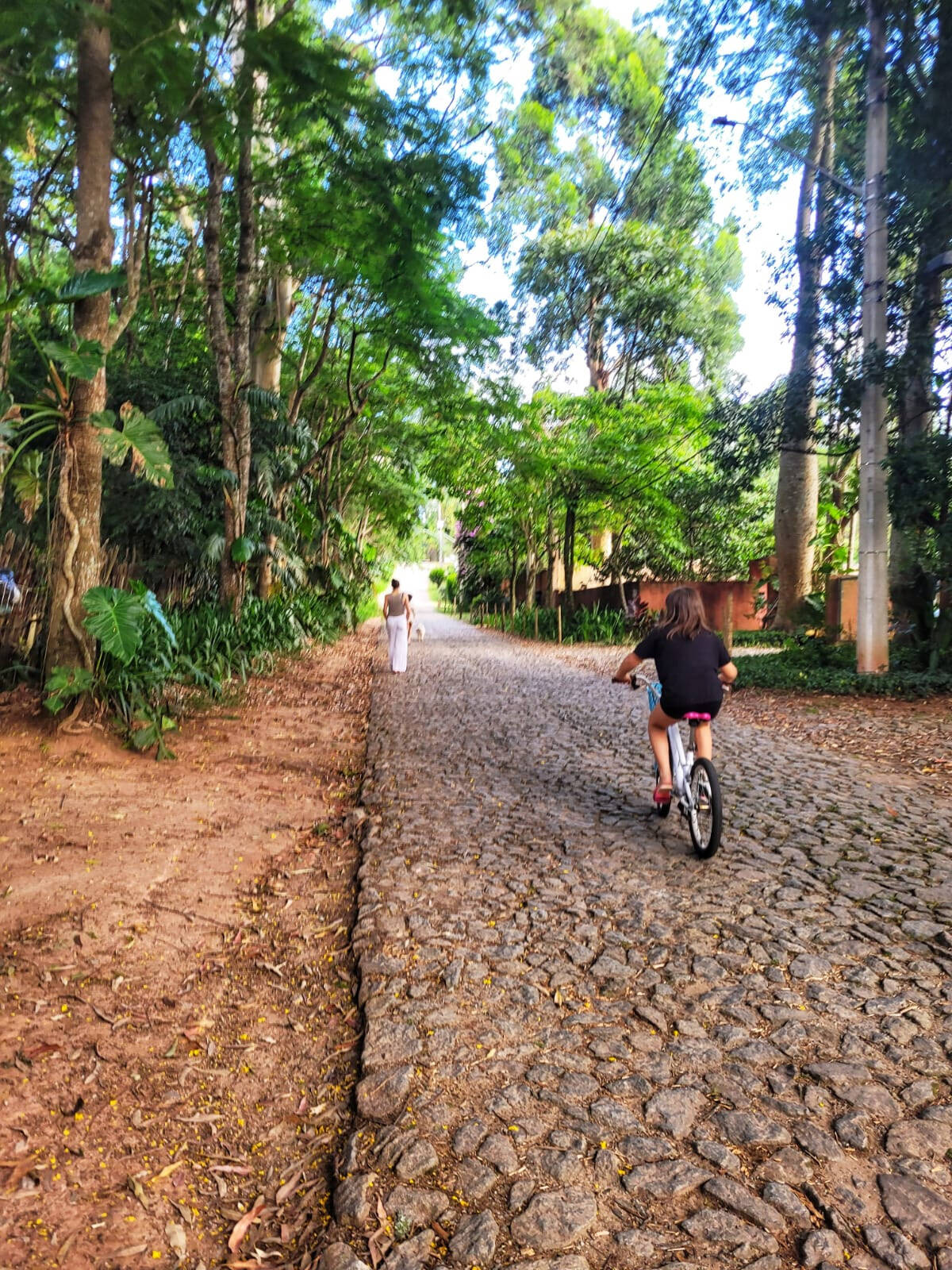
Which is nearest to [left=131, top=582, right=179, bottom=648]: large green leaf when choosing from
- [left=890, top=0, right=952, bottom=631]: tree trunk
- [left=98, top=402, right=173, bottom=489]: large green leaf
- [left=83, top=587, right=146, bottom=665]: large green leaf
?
[left=83, top=587, right=146, bottom=665]: large green leaf

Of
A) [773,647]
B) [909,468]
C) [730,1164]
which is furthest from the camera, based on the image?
[773,647]

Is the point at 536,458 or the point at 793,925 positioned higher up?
the point at 536,458

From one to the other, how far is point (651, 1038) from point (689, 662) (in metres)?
2.53

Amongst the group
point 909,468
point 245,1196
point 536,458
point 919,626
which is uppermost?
point 536,458

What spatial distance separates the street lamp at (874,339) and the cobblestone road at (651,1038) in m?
5.98

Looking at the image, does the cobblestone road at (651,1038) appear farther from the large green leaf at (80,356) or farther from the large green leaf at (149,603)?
the large green leaf at (80,356)

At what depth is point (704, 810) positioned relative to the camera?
5.09m

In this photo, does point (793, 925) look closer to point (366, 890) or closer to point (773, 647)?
point (366, 890)

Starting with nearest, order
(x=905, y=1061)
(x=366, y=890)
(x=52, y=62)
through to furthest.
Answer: (x=905, y=1061) < (x=366, y=890) < (x=52, y=62)

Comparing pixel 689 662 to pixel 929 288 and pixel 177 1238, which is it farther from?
pixel 929 288

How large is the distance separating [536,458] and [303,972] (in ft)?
60.0

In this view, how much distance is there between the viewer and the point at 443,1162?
2.51m


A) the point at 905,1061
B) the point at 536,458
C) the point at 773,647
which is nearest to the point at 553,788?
the point at 905,1061

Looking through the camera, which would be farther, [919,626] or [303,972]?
[919,626]
